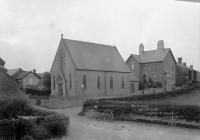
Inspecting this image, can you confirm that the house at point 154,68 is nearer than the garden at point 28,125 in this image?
No

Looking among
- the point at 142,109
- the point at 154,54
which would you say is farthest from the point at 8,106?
the point at 154,54

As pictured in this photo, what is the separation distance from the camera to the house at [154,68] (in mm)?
24114

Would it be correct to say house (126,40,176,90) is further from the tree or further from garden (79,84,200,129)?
garden (79,84,200,129)

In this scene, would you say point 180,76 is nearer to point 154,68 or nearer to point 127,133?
point 154,68

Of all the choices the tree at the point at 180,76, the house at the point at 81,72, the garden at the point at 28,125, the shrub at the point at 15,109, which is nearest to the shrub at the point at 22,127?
the garden at the point at 28,125

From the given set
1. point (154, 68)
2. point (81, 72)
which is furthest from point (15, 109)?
point (154, 68)

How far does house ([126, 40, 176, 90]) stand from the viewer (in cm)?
2411

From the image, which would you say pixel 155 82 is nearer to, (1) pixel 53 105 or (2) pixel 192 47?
(1) pixel 53 105

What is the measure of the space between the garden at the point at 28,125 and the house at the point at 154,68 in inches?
704

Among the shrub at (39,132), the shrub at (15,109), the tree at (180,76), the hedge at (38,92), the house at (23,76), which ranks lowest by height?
the shrub at (39,132)

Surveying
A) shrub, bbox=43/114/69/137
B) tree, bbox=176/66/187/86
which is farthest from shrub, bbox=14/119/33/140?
tree, bbox=176/66/187/86

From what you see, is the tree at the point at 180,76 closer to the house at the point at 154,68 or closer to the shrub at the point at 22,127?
the house at the point at 154,68

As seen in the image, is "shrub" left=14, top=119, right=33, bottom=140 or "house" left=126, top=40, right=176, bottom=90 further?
"house" left=126, top=40, right=176, bottom=90

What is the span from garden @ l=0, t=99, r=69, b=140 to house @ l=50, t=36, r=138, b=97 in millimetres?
11204
